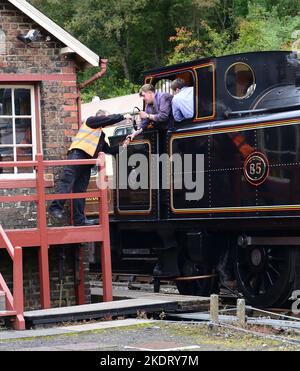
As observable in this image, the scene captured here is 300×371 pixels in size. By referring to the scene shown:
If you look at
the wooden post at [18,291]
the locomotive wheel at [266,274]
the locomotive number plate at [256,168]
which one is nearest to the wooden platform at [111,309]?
the wooden post at [18,291]

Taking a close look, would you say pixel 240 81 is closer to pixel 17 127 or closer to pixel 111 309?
pixel 17 127

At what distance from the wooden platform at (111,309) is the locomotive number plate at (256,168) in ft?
5.28

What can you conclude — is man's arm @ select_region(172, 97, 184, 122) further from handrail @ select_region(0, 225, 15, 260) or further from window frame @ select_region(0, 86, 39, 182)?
handrail @ select_region(0, 225, 15, 260)

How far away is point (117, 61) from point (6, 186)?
25914mm

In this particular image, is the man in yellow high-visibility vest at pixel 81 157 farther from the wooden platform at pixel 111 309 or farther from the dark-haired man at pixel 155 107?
the wooden platform at pixel 111 309

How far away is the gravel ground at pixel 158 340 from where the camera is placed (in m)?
8.82

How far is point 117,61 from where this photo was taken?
122 ft

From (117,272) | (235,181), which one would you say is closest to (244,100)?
(235,181)

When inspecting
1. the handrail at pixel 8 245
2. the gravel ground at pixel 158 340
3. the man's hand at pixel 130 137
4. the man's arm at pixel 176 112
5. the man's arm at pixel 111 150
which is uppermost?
the man's arm at pixel 176 112

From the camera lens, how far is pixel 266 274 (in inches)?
502

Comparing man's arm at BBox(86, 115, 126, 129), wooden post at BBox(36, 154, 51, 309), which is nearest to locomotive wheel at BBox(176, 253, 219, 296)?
man's arm at BBox(86, 115, 126, 129)

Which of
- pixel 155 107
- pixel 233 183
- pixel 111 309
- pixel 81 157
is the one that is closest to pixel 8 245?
pixel 111 309

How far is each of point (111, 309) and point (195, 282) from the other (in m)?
3.08
